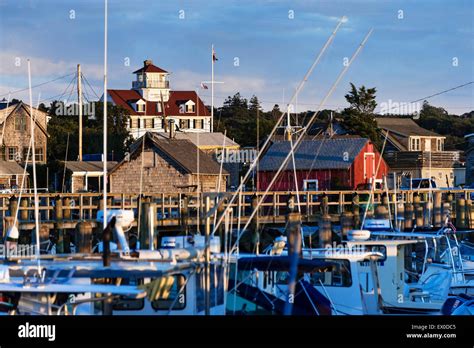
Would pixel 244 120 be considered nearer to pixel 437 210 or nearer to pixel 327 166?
pixel 327 166

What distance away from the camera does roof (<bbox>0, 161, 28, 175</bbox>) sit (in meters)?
55.8

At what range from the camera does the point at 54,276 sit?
1349 centimetres

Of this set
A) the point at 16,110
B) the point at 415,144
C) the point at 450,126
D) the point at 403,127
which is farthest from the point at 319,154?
the point at 450,126

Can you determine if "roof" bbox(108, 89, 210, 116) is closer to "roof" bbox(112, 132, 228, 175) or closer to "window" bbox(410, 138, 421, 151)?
"window" bbox(410, 138, 421, 151)

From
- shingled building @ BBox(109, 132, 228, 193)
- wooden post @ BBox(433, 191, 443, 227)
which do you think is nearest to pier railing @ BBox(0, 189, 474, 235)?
wooden post @ BBox(433, 191, 443, 227)

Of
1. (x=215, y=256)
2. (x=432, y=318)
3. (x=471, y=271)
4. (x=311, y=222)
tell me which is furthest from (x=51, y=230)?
(x=432, y=318)

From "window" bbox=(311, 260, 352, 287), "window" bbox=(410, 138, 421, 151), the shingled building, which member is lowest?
"window" bbox=(311, 260, 352, 287)

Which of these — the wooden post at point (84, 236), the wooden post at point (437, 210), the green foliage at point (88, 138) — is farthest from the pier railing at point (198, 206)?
the green foliage at point (88, 138)

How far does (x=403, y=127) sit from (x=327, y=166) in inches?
1114

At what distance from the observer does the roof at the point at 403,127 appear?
72369 mm

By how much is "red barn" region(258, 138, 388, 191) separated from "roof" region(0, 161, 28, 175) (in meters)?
14.7

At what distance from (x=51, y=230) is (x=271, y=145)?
71.1ft

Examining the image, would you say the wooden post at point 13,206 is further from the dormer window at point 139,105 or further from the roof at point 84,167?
the dormer window at point 139,105

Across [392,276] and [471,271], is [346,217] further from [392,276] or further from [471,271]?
[392,276]
